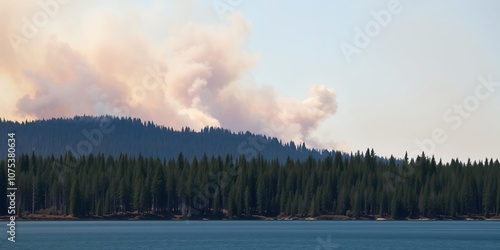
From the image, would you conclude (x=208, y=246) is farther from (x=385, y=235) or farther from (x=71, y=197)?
(x=71, y=197)

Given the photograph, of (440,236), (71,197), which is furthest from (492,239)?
(71,197)

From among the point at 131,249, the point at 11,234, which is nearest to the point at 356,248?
the point at 131,249

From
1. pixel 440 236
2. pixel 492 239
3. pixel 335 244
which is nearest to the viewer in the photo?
pixel 335 244

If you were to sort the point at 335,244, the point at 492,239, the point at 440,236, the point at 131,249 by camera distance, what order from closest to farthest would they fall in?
the point at 131,249, the point at 335,244, the point at 492,239, the point at 440,236

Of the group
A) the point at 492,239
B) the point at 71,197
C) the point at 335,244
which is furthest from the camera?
the point at 71,197

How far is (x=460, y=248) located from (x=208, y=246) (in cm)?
A: 3237

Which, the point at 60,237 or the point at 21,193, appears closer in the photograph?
the point at 60,237

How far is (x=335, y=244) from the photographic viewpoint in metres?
116

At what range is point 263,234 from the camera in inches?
5581

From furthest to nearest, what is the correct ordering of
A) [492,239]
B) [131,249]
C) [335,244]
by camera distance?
1. [492,239]
2. [335,244]
3. [131,249]

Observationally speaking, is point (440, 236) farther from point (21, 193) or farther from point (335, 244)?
point (21, 193)

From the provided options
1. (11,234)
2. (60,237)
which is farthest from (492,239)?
(11,234)

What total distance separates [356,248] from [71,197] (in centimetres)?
9744

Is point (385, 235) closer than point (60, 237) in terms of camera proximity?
No
